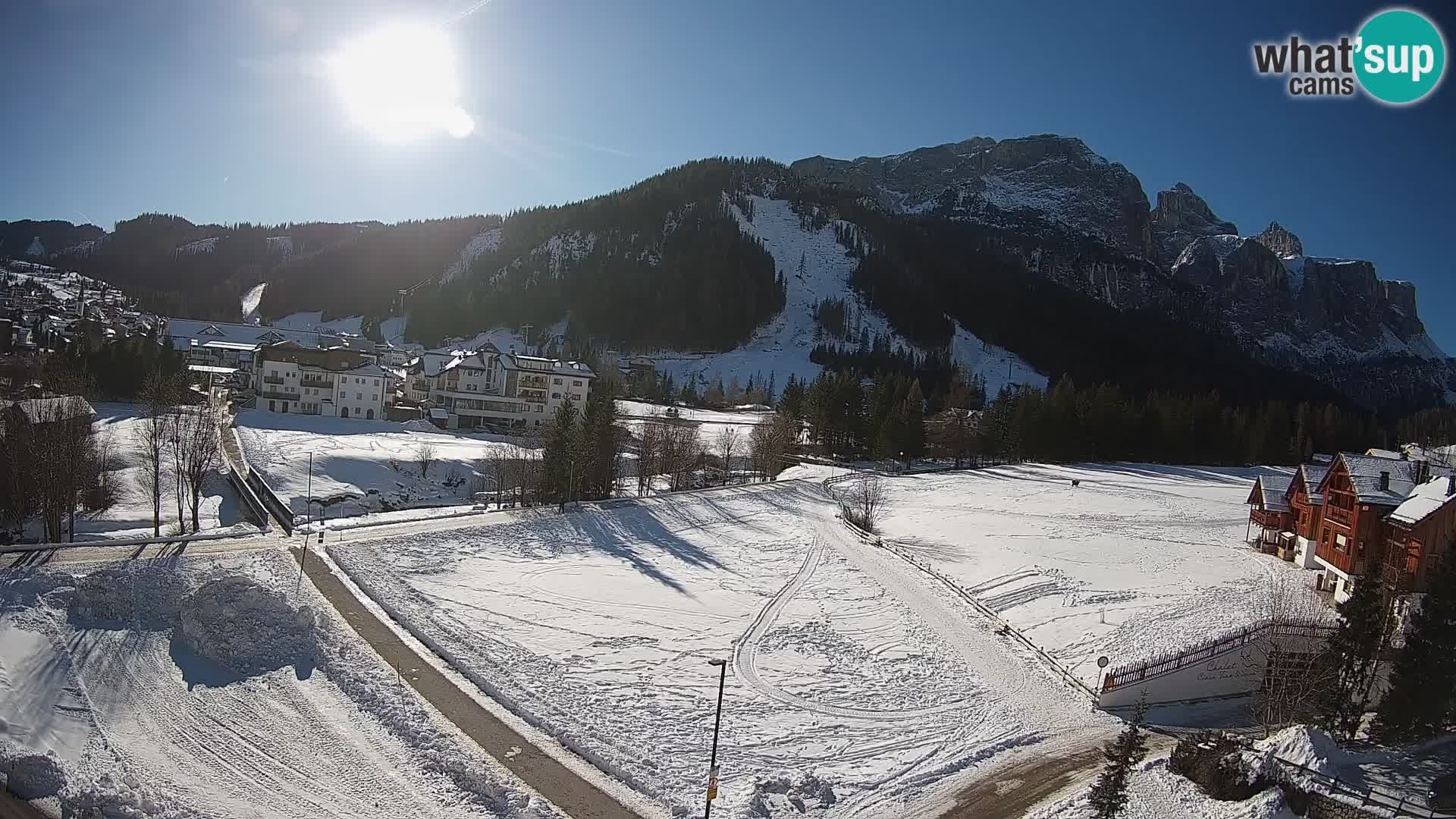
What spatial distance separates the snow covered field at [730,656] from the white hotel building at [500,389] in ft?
139

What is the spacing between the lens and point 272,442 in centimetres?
5584

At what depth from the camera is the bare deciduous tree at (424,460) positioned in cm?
5281

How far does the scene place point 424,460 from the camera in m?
53.1

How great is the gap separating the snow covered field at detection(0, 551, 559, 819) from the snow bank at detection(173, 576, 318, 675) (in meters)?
0.05

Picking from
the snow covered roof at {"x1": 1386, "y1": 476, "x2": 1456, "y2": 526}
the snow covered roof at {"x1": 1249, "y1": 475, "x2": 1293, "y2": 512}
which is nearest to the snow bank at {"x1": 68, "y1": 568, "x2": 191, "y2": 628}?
the snow covered roof at {"x1": 1386, "y1": 476, "x2": 1456, "y2": 526}

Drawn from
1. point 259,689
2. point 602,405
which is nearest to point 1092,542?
point 602,405

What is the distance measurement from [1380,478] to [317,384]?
82955 millimetres

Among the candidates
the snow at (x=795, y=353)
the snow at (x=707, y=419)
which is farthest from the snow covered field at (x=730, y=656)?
the snow at (x=795, y=353)

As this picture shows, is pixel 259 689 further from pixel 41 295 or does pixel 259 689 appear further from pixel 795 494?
pixel 41 295

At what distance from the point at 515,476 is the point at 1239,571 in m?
41.4

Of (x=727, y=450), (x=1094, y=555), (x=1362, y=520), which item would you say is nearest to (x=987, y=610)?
(x=1094, y=555)

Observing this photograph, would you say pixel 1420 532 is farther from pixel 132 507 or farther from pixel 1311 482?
pixel 132 507

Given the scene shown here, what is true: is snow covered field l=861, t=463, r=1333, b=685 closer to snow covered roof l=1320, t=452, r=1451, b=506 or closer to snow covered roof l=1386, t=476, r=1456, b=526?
snow covered roof l=1320, t=452, r=1451, b=506

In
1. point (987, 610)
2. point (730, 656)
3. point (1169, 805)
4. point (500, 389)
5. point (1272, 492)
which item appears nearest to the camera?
point (1169, 805)
